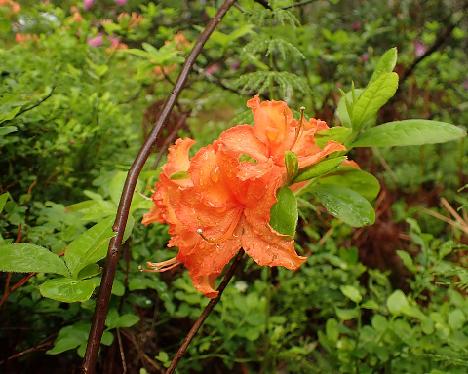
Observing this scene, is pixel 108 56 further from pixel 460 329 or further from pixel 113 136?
pixel 460 329

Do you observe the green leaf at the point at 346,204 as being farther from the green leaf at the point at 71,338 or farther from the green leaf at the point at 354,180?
the green leaf at the point at 71,338

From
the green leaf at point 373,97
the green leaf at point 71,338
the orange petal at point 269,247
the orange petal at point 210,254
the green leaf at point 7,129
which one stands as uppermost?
the green leaf at point 373,97

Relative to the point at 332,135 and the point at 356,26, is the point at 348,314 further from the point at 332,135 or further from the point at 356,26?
the point at 356,26

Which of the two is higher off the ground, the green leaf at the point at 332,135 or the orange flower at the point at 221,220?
the green leaf at the point at 332,135

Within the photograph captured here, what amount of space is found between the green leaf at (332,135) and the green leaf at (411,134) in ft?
0.16

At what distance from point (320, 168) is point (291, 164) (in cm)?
4

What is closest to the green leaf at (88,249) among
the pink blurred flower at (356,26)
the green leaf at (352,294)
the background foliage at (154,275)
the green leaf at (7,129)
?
the background foliage at (154,275)

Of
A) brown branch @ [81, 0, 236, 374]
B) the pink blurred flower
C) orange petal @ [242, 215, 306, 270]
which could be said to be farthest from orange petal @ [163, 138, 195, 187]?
the pink blurred flower

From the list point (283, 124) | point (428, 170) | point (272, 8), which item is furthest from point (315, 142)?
point (428, 170)

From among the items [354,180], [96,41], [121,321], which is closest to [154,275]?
[121,321]

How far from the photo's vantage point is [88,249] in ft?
2.16

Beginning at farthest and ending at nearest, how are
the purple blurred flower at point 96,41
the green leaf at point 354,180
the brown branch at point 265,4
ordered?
the purple blurred flower at point 96,41, the brown branch at point 265,4, the green leaf at point 354,180

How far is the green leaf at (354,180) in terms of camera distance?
82 centimetres

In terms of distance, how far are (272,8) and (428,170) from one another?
2.48 meters
